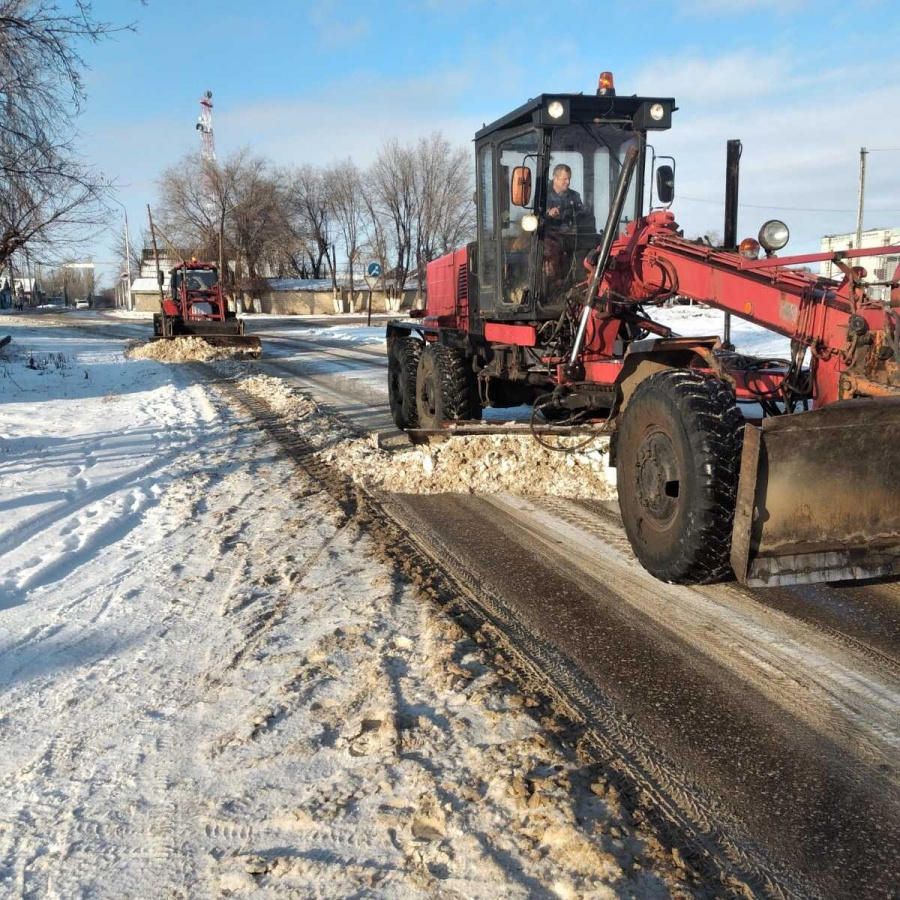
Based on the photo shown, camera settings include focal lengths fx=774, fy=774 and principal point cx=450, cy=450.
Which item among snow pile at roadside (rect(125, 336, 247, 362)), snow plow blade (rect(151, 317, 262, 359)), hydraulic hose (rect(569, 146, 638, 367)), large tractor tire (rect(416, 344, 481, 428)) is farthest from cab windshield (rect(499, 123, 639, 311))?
snow plow blade (rect(151, 317, 262, 359))

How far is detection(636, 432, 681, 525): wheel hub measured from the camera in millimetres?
4191

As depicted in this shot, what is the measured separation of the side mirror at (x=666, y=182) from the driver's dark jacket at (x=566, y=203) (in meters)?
0.67

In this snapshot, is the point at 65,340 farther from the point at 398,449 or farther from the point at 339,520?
the point at 339,520

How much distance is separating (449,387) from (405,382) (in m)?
1.60

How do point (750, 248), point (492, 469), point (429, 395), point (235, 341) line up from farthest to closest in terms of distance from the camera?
point (235, 341)
point (429, 395)
point (492, 469)
point (750, 248)

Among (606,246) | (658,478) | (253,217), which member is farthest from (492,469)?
(253,217)

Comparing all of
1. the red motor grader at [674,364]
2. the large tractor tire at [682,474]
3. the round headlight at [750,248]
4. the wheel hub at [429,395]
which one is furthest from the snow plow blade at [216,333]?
A: the large tractor tire at [682,474]

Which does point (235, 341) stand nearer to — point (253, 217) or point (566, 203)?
point (566, 203)

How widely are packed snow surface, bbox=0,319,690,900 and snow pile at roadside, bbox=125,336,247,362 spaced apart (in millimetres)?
16059

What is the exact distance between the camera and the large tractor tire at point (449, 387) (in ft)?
25.0

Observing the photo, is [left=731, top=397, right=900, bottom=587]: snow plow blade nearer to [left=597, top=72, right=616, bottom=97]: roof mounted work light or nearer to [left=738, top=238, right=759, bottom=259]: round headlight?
[left=738, top=238, right=759, bottom=259]: round headlight

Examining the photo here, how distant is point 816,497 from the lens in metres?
3.72

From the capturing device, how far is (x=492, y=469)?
22.3 feet

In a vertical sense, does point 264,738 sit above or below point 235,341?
below
